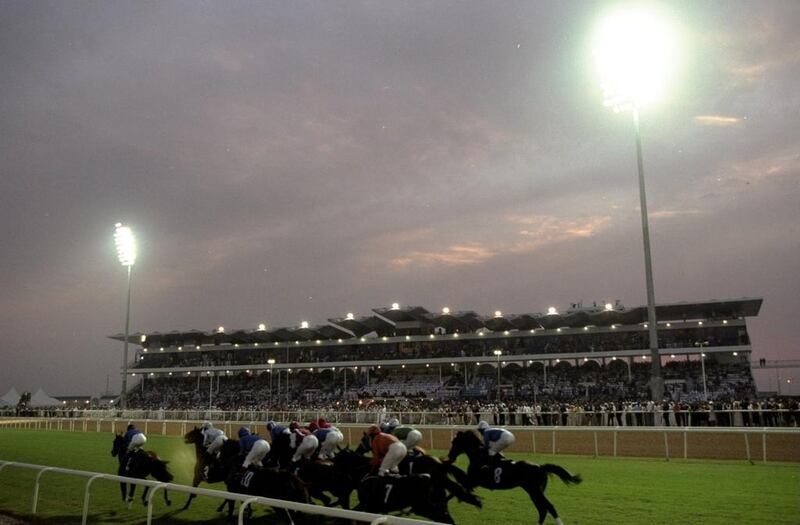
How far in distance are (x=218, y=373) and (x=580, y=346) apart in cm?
2830

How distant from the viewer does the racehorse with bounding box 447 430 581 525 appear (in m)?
6.61

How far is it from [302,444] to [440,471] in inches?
75.4

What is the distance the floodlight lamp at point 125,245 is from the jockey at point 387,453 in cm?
2986

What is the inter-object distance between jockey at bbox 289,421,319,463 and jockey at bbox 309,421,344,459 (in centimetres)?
29

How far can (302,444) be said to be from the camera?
754 cm

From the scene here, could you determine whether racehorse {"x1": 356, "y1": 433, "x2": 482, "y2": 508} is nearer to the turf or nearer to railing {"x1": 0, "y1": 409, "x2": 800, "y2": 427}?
the turf

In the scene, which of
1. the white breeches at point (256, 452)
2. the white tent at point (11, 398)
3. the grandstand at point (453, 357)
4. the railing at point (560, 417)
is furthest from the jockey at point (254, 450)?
the white tent at point (11, 398)

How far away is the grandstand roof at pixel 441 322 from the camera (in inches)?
1431

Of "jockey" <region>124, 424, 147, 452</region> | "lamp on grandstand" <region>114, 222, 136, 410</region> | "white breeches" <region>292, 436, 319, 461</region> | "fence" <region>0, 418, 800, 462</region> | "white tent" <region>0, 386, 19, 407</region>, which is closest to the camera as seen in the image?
"white breeches" <region>292, 436, 319, 461</region>

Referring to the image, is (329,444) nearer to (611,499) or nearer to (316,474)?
(316,474)

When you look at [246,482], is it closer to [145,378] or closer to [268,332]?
[268,332]

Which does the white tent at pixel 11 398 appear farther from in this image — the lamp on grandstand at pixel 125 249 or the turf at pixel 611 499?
the turf at pixel 611 499

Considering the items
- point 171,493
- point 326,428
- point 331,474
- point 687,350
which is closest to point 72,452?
point 171,493

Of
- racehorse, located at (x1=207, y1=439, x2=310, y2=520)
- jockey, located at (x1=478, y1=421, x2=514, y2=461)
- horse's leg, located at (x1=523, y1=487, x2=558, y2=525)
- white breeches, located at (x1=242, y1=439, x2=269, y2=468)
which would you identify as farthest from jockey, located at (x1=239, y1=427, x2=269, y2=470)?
horse's leg, located at (x1=523, y1=487, x2=558, y2=525)
